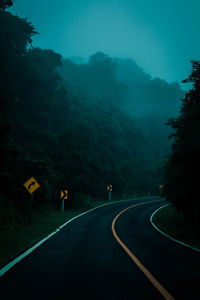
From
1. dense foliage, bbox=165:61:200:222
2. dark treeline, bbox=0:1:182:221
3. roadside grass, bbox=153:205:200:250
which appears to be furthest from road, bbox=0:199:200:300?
dark treeline, bbox=0:1:182:221

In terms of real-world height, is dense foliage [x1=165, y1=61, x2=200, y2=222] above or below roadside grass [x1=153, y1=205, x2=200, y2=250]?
above

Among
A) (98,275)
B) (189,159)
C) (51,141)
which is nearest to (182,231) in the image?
(189,159)

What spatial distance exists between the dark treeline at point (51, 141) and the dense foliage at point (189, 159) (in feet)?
33.0

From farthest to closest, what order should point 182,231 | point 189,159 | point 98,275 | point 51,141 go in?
point 51,141 < point 182,231 < point 189,159 < point 98,275

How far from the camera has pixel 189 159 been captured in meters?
11.7

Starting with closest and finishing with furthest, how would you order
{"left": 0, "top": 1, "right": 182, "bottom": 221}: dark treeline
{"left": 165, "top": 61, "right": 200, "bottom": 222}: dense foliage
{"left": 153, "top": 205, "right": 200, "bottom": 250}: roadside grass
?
{"left": 153, "top": 205, "right": 200, "bottom": 250}: roadside grass < {"left": 165, "top": 61, "right": 200, "bottom": 222}: dense foliage < {"left": 0, "top": 1, "right": 182, "bottom": 221}: dark treeline

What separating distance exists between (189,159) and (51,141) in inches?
1015

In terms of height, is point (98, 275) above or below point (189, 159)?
below

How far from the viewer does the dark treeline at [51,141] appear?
17938mm

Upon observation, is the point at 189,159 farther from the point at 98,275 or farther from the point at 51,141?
the point at 51,141

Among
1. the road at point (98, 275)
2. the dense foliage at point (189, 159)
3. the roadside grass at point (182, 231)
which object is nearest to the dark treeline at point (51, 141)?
the road at point (98, 275)

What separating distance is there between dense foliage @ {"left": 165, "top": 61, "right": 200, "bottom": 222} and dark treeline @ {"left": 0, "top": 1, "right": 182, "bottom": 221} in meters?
10.1

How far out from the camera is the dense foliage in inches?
445

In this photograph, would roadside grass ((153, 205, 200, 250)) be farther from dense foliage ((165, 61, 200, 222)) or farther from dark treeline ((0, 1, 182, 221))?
dark treeline ((0, 1, 182, 221))
